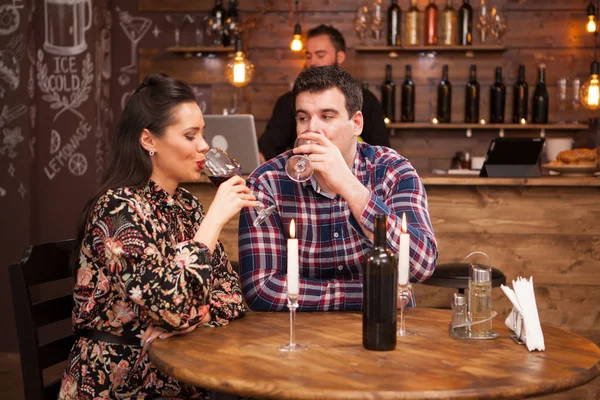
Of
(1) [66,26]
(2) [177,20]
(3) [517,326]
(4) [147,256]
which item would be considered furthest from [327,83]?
(2) [177,20]

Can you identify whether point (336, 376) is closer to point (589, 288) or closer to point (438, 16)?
point (589, 288)

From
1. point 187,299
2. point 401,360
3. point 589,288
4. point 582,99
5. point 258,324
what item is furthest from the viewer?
point 582,99

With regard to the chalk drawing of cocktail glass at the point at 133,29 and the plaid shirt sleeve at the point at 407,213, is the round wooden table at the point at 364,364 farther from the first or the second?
the chalk drawing of cocktail glass at the point at 133,29

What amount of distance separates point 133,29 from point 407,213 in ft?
14.1

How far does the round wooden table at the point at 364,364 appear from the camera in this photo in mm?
1407

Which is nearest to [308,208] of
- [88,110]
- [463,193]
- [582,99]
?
[463,193]

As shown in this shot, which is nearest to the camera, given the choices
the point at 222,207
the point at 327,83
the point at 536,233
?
the point at 222,207

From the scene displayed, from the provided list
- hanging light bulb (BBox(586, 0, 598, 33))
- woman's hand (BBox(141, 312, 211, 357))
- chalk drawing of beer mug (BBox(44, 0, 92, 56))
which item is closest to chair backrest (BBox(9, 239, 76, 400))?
woman's hand (BBox(141, 312, 211, 357))

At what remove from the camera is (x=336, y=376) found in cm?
148

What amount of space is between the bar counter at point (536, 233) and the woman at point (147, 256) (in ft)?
6.45

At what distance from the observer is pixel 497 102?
574 cm

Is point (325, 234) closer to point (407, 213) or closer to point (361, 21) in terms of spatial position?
point (407, 213)

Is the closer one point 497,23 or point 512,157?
point 512,157

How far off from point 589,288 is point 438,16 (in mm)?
2650
